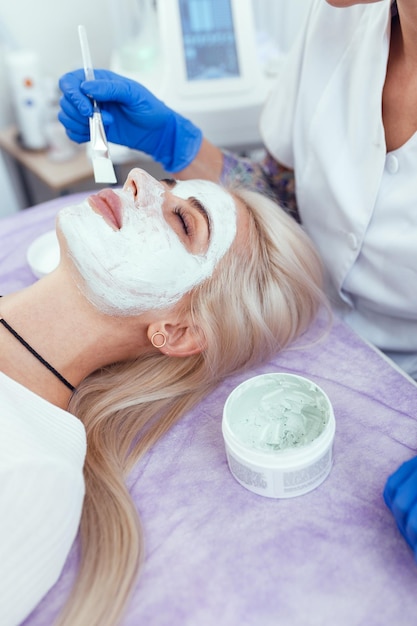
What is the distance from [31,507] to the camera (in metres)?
0.85

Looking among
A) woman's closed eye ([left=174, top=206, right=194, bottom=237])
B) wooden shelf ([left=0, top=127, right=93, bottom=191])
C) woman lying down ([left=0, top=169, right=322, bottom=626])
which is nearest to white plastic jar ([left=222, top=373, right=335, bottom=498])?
woman lying down ([left=0, top=169, right=322, bottom=626])

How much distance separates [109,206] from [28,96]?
1.08 meters

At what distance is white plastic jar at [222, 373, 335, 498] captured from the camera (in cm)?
90

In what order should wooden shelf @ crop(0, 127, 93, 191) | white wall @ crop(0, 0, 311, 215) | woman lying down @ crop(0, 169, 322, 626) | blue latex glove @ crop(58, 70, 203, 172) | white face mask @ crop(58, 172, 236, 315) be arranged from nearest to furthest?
woman lying down @ crop(0, 169, 322, 626) → white face mask @ crop(58, 172, 236, 315) → blue latex glove @ crop(58, 70, 203, 172) → wooden shelf @ crop(0, 127, 93, 191) → white wall @ crop(0, 0, 311, 215)

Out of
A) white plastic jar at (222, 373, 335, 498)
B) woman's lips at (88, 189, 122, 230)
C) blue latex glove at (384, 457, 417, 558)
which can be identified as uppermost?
woman's lips at (88, 189, 122, 230)

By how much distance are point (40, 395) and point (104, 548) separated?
12.8 inches

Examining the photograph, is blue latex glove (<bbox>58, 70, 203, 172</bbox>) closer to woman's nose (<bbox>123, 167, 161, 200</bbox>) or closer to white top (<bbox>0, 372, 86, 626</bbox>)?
woman's nose (<bbox>123, 167, 161, 200</bbox>)

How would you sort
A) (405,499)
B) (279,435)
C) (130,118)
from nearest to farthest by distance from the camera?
(405,499) → (279,435) → (130,118)

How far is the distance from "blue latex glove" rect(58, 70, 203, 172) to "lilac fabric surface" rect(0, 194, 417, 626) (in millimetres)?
608

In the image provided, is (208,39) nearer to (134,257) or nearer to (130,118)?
(130,118)

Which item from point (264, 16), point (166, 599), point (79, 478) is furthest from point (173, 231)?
point (264, 16)

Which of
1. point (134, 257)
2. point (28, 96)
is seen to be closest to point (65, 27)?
point (28, 96)

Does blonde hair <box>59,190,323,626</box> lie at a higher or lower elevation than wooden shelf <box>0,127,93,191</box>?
lower

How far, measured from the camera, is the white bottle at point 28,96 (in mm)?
1940
